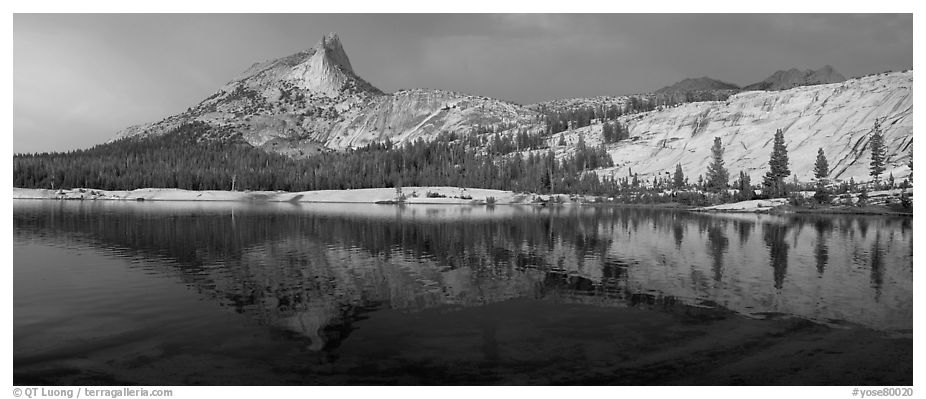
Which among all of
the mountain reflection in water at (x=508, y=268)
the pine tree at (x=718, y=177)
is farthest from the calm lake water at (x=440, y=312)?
the pine tree at (x=718, y=177)

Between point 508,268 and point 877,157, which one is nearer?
point 508,268

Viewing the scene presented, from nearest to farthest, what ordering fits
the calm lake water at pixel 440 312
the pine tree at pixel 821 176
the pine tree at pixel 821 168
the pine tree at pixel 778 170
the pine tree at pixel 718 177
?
the calm lake water at pixel 440 312, the pine tree at pixel 821 176, the pine tree at pixel 821 168, the pine tree at pixel 778 170, the pine tree at pixel 718 177

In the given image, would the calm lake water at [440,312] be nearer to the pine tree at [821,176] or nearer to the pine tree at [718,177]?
the pine tree at [821,176]

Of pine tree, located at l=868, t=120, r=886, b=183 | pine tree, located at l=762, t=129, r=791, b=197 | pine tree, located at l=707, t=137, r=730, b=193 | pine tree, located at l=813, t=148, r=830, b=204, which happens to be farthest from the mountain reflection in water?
pine tree, located at l=707, t=137, r=730, b=193

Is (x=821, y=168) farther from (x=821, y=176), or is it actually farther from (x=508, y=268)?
(x=508, y=268)

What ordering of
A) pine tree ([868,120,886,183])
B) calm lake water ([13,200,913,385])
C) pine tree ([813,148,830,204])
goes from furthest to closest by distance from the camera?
1. pine tree ([868,120,886,183])
2. pine tree ([813,148,830,204])
3. calm lake water ([13,200,913,385])

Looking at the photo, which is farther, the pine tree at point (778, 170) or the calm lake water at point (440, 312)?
the pine tree at point (778, 170)

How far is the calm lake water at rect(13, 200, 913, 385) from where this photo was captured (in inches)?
834

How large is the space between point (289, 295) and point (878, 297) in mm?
38111

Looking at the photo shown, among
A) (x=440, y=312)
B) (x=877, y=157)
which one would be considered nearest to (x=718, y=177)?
(x=877, y=157)

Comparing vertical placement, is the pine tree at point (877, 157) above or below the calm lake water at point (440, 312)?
above

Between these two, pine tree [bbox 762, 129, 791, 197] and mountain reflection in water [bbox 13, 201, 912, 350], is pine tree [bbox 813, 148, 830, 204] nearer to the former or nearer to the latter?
pine tree [bbox 762, 129, 791, 197]

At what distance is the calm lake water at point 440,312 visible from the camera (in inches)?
834

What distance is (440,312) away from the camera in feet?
99.3
